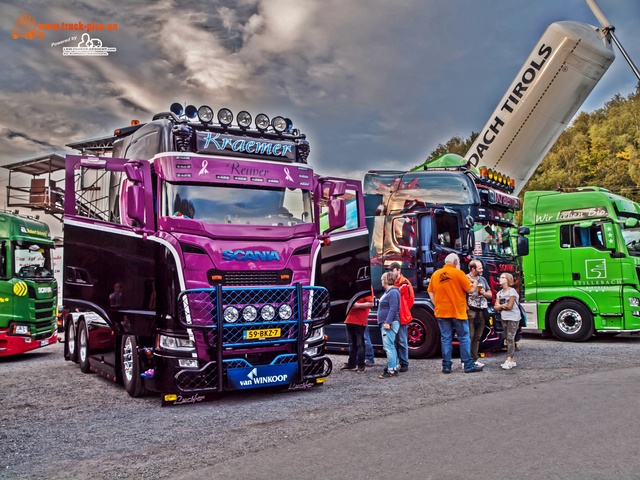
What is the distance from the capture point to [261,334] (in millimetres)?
7844

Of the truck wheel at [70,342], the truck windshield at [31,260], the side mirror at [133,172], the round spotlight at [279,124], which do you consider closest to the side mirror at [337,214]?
the round spotlight at [279,124]

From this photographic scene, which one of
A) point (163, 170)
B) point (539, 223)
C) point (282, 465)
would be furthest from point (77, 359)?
point (539, 223)

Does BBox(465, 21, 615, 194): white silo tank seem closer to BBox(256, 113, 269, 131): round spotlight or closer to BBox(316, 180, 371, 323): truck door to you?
BBox(316, 180, 371, 323): truck door

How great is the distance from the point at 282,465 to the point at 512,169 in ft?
50.4

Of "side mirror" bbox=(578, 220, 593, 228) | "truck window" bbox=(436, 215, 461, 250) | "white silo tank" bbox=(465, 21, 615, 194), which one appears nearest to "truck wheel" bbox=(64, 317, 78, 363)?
"truck window" bbox=(436, 215, 461, 250)

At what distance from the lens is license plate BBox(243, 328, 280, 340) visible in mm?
7753

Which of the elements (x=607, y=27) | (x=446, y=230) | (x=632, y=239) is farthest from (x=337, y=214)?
(x=607, y=27)

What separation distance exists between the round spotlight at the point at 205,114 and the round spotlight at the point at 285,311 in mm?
2710

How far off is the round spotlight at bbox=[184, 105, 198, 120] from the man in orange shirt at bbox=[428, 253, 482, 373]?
177 inches

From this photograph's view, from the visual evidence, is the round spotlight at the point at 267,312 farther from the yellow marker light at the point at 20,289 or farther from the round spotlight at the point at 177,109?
the yellow marker light at the point at 20,289

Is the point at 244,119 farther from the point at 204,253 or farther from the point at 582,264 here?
the point at 582,264

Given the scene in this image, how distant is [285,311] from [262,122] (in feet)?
8.96

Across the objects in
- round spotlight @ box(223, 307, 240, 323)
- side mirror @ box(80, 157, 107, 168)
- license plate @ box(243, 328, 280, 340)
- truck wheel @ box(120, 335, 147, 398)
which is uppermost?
side mirror @ box(80, 157, 107, 168)

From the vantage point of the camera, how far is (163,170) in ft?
25.9
